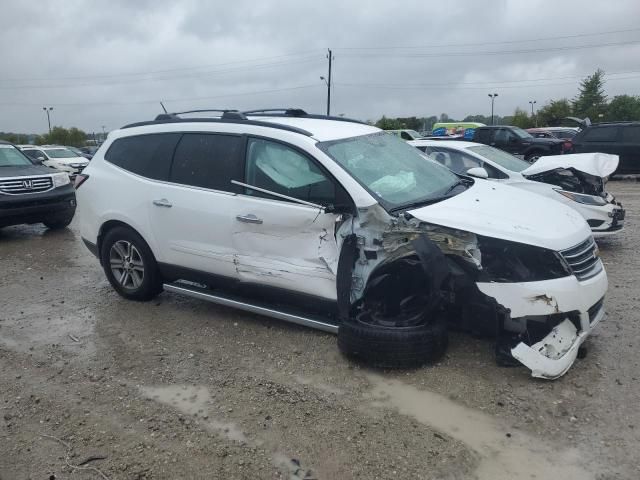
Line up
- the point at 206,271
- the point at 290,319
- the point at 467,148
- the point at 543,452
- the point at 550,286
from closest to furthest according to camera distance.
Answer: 1. the point at 543,452
2. the point at 550,286
3. the point at 290,319
4. the point at 206,271
5. the point at 467,148

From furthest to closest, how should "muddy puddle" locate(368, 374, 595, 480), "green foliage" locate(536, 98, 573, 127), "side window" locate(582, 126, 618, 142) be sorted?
"green foliage" locate(536, 98, 573, 127) → "side window" locate(582, 126, 618, 142) → "muddy puddle" locate(368, 374, 595, 480)

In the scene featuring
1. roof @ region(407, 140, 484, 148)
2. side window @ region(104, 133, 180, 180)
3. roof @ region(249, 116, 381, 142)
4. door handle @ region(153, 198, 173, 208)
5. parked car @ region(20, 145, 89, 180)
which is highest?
roof @ region(249, 116, 381, 142)

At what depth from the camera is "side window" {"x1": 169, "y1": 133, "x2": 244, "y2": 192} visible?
462 centimetres

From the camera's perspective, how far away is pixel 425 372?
→ 153 inches

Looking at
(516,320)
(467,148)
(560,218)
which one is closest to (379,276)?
(516,320)

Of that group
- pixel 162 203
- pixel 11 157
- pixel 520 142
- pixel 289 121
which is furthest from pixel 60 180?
pixel 520 142

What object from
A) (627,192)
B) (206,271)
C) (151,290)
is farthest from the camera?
(627,192)

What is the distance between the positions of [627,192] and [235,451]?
13415 mm

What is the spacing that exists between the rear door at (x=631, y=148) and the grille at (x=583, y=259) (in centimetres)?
1321

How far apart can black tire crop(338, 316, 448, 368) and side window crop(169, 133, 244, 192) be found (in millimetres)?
1643

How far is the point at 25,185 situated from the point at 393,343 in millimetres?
7729

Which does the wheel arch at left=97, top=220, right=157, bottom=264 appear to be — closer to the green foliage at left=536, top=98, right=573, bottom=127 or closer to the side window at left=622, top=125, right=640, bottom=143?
the side window at left=622, top=125, right=640, bottom=143

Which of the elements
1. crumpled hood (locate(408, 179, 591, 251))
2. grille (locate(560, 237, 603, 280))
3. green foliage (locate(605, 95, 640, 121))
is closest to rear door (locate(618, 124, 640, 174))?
crumpled hood (locate(408, 179, 591, 251))

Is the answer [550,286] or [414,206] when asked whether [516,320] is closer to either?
[550,286]
